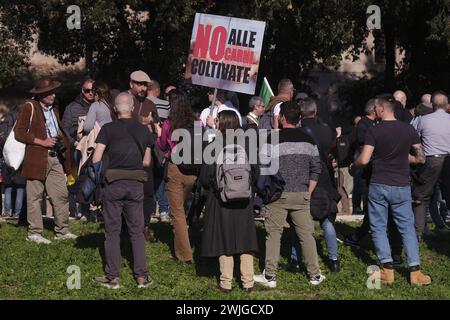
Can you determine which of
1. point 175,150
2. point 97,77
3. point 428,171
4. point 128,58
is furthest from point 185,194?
point 97,77

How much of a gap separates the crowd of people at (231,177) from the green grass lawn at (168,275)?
16cm

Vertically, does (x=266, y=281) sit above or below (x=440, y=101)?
below

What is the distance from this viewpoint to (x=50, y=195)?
33.7 ft

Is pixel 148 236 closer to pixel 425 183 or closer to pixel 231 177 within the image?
pixel 231 177

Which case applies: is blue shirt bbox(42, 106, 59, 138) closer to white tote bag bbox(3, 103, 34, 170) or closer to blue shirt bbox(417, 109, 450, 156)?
white tote bag bbox(3, 103, 34, 170)

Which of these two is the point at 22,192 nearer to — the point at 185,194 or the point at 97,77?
the point at 185,194

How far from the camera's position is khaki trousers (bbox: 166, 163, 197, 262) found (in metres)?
9.32

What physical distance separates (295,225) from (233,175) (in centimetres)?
102

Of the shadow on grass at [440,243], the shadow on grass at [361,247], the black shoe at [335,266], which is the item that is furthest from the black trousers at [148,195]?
the shadow on grass at [440,243]

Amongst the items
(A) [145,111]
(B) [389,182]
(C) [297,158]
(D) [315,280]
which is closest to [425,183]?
(B) [389,182]

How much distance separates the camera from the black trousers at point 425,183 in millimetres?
10219

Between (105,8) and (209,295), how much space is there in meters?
14.1

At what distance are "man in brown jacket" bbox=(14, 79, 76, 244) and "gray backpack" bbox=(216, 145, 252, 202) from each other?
2.79 metres

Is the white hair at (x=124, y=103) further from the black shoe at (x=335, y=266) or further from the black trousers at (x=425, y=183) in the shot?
the black trousers at (x=425, y=183)
